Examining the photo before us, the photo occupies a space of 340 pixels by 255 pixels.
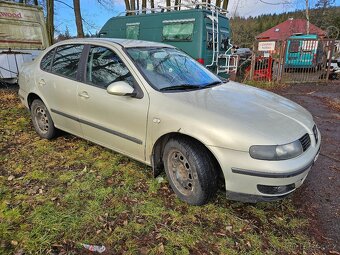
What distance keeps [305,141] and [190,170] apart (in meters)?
1.14

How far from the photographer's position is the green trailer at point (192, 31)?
921cm

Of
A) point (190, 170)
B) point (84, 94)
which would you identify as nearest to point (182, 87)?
point (190, 170)

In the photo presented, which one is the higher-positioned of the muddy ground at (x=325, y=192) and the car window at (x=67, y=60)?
the car window at (x=67, y=60)

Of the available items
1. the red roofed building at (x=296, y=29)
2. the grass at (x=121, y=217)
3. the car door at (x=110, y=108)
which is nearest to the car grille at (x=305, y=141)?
the grass at (x=121, y=217)

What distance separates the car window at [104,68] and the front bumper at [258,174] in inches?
57.1

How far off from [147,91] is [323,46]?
1256 cm

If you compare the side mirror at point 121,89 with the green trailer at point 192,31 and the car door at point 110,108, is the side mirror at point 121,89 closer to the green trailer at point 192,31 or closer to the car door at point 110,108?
the car door at point 110,108

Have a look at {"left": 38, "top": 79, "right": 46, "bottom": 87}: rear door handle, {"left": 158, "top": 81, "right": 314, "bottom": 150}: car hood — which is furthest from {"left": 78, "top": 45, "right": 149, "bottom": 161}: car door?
{"left": 38, "top": 79, "right": 46, "bottom": 87}: rear door handle

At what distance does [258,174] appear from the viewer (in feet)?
8.25

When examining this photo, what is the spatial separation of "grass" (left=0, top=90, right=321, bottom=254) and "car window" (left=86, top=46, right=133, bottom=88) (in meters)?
1.14

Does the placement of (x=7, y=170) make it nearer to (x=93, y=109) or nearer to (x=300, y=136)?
(x=93, y=109)

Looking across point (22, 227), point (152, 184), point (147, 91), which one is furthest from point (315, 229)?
point (22, 227)

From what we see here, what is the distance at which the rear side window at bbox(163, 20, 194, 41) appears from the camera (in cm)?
935

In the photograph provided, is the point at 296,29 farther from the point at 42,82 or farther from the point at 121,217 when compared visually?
the point at 121,217
